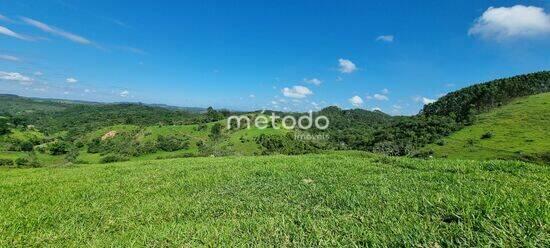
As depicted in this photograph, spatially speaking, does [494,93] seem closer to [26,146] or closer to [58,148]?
[58,148]

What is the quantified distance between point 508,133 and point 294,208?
411 feet

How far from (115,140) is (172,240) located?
616 feet

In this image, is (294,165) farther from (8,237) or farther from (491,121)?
(491,121)

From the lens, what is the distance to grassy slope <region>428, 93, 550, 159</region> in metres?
96.5

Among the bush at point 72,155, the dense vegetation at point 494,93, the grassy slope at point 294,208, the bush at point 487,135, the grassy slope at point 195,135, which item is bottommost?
the bush at point 72,155

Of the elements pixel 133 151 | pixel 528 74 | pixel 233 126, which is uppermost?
pixel 528 74

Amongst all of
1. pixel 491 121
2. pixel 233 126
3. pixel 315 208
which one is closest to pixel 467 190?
pixel 315 208

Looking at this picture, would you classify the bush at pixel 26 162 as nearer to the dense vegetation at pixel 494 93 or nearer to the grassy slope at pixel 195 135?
the grassy slope at pixel 195 135

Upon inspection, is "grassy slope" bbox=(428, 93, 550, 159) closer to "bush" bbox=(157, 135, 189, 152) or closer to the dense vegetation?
the dense vegetation

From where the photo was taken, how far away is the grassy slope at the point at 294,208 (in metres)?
6.41

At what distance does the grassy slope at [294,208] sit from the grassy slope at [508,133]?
97.4 meters

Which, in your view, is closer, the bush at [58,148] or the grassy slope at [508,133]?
the grassy slope at [508,133]

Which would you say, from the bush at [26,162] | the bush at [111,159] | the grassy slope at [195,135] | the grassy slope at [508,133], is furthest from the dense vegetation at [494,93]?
the bush at [26,162]

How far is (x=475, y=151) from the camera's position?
341ft
